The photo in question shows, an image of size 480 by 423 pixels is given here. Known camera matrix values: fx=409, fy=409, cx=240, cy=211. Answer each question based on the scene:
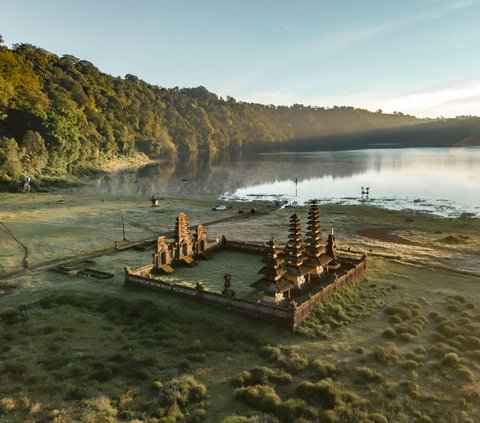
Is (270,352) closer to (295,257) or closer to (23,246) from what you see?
(295,257)

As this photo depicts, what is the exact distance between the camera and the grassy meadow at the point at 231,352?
19609 millimetres

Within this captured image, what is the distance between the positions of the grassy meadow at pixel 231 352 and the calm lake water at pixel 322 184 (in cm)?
5919

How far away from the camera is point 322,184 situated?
136875 millimetres

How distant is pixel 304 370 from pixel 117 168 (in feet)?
516

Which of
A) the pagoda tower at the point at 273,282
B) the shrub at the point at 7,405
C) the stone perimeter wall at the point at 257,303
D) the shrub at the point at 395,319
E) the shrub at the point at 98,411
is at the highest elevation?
the pagoda tower at the point at 273,282

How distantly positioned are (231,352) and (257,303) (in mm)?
4612

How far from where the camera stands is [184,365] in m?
22.9

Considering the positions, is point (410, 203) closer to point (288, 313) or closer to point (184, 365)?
point (288, 313)

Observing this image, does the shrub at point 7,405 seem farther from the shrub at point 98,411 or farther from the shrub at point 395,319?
the shrub at point 395,319

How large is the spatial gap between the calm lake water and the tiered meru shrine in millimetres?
56717

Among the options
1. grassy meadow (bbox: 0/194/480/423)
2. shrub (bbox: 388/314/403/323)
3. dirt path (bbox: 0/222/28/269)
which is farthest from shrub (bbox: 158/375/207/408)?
dirt path (bbox: 0/222/28/269)

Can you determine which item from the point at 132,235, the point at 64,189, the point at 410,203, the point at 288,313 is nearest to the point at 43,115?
the point at 64,189

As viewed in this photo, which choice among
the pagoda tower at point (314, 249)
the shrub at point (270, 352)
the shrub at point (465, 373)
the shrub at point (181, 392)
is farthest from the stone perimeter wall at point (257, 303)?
the shrub at point (465, 373)

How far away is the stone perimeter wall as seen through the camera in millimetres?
27906
